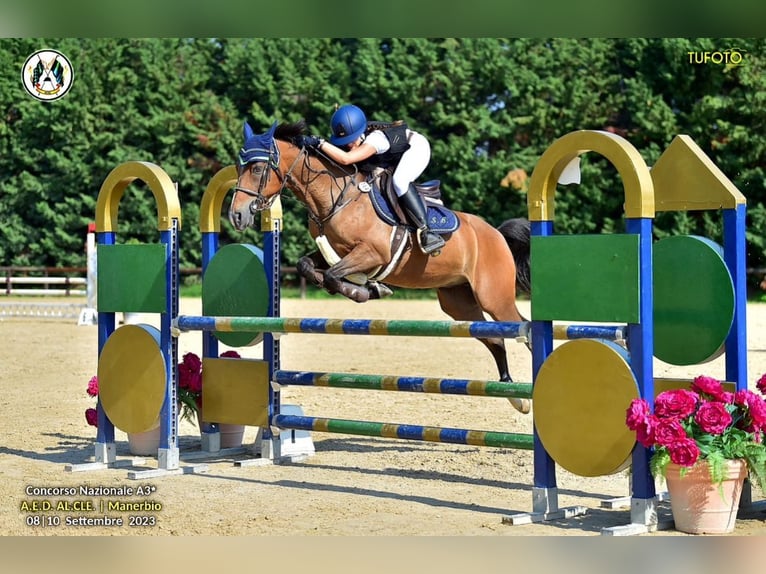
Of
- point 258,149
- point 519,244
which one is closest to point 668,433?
point 258,149

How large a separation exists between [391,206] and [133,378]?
5.14ft

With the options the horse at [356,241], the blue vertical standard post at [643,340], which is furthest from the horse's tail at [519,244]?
the blue vertical standard post at [643,340]

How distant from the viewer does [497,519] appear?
386 cm

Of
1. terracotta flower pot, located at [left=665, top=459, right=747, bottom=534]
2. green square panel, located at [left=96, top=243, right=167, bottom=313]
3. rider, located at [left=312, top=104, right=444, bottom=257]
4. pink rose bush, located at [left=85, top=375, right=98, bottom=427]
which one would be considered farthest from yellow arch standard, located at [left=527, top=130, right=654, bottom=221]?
pink rose bush, located at [left=85, top=375, right=98, bottom=427]

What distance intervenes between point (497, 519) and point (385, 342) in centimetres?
857

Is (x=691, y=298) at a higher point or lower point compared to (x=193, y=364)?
higher

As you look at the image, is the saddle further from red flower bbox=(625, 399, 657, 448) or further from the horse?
red flower bbox=(625, 399, 657, 448)

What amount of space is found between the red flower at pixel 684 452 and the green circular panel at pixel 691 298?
A: 2.18ft

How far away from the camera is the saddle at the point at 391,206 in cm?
536

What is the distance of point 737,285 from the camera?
3936mm

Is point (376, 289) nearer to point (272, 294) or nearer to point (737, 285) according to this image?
point (272, 294)

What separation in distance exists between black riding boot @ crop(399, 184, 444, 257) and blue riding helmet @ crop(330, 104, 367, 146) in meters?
0.41
